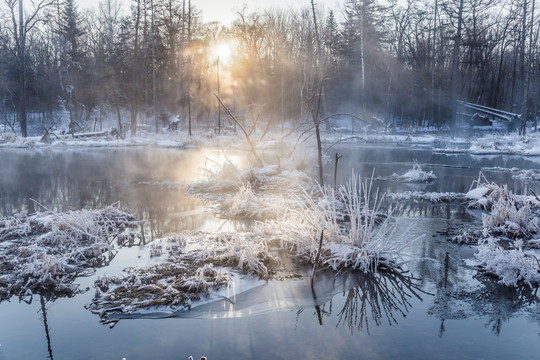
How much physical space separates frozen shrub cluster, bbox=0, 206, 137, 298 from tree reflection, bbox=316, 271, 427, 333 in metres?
3.28

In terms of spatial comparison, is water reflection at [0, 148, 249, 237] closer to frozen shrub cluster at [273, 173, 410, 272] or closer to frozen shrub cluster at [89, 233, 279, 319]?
frozen shrub cluster at [89, 233, 279, 319]

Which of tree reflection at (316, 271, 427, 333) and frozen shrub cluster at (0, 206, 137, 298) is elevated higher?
frozen shrub cluster at (0, 206, 137, 298)

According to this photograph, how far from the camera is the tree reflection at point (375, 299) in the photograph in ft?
15.1

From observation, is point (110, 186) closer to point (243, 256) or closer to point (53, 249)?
point (53, 249)

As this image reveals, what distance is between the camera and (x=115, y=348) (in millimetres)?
3889

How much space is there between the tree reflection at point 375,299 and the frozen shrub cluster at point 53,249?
3276mm

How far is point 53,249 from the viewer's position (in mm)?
6254

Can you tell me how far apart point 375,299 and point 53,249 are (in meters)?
4.61

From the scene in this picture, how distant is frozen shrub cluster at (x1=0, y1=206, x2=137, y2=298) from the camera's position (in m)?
5.25

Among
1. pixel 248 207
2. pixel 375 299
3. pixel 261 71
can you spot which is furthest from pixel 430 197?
pixel 261 71

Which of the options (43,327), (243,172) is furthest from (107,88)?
(43,327)

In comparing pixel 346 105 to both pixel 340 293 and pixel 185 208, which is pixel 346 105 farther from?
pixel 340 293

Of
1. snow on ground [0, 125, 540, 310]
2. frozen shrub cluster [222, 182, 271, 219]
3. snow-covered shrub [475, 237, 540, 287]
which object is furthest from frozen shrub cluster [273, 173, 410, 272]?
frozen shrub cluster [222, 182, 271, 219]

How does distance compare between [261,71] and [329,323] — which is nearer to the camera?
[329,323]
